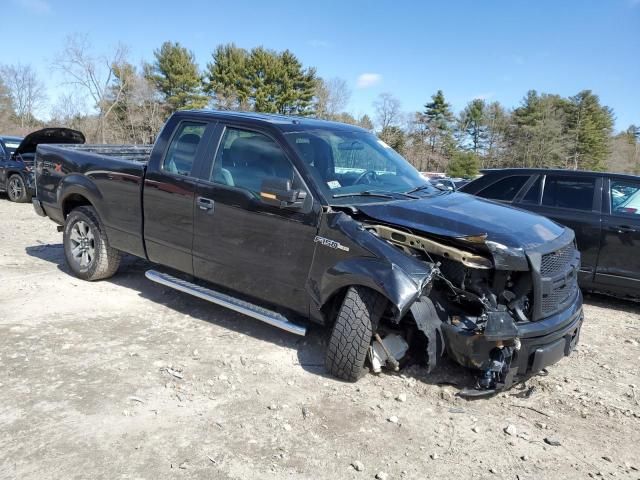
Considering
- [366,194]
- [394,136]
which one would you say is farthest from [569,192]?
[394,136]

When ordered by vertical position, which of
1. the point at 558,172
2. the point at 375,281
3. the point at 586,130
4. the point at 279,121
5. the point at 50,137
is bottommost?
the point at 375,281

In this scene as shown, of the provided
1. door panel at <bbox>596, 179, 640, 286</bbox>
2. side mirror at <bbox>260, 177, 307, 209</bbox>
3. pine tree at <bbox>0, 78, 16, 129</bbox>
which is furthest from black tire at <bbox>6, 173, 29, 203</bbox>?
pine tree at <bbox>0, 78, 16, 129</bbox>

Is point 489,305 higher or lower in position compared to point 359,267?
lower

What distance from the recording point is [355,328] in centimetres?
362

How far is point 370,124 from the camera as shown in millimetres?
54375

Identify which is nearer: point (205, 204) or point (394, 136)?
point (205, 204)

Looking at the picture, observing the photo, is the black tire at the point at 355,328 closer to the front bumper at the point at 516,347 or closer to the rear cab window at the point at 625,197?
the front bumper at the point at 516,347

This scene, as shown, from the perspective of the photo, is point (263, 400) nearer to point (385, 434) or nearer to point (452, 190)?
point (385, 434)

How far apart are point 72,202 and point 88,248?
63 cm

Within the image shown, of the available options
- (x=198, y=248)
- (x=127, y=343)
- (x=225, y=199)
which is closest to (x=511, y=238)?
(x=225, y=199)

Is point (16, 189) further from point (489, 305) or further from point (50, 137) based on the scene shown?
point (489, 305)

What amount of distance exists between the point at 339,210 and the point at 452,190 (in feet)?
5.00

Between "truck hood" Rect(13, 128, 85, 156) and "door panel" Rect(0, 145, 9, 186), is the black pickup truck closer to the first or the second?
"truck hood" Rect(13, 128, 85, 156)

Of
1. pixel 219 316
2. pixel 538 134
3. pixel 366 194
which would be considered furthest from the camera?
pixel 538 134
